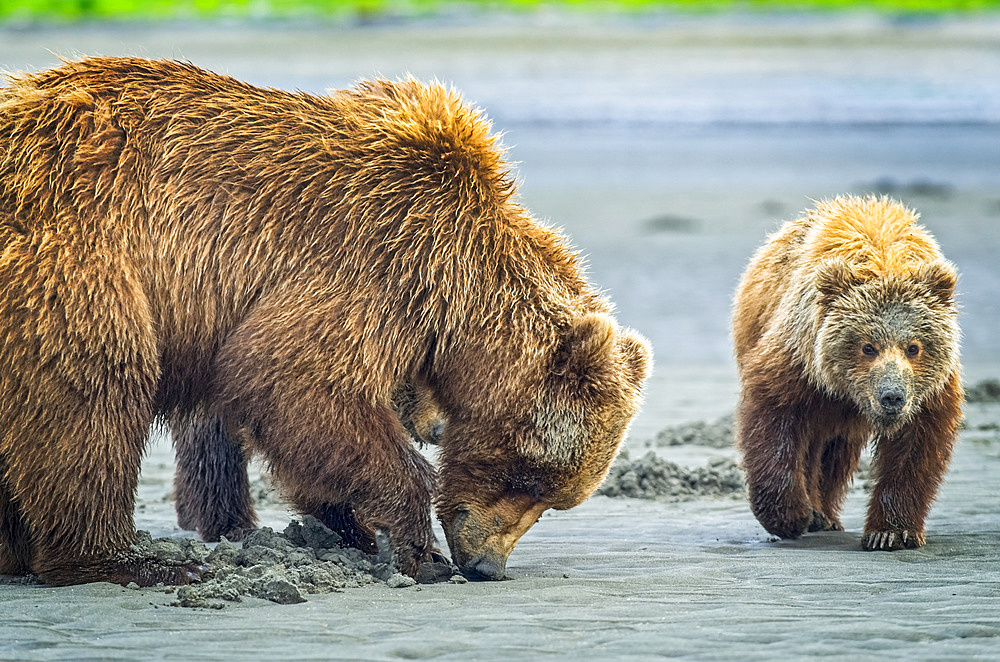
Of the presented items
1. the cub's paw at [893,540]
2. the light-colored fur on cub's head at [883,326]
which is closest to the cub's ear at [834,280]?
the light-colored fur on cub's head at [883,326]

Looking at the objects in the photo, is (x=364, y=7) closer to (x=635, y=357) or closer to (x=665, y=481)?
(x=665, y=481)

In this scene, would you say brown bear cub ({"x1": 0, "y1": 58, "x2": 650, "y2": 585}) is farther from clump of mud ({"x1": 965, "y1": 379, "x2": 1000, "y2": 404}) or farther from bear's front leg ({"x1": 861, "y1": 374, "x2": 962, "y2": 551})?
clump of mud ({"x1": 965, "y1": 379, "x2": 1000, "y2": 404})

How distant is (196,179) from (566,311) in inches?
64.8

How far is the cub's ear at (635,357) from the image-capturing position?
542cm

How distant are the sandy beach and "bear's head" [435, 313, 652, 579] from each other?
0.25 meters

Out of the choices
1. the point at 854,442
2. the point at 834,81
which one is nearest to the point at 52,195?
the point at 854,442

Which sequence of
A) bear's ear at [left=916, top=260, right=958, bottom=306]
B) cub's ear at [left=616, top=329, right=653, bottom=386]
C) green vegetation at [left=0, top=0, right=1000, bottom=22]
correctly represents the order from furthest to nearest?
1. green vegetation at [left=0, top=0, right=1000, bottom=22]
2. bear's ear at [left=916, top=260, right=958, bottom=306]
3. cub's ear at [left=616, top=329, right=653, bottom=386]

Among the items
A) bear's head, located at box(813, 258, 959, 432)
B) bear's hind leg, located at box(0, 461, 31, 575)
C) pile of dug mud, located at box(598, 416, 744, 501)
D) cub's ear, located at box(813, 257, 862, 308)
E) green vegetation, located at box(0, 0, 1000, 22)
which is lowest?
bear's hind leg, located at box(0, 461, 31, 575)

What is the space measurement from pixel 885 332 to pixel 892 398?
387mm

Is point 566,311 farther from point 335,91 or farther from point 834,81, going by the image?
point 834,81

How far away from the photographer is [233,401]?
5.28 meters

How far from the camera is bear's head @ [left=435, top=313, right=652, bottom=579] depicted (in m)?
5.27

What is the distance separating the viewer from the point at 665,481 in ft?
23.8

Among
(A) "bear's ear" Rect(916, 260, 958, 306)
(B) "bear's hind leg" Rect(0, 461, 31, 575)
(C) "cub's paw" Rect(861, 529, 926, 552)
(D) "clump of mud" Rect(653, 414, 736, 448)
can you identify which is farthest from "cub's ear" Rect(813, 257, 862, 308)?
(B) "bear's hind leg" Rect(0, 461, 31, 575)
